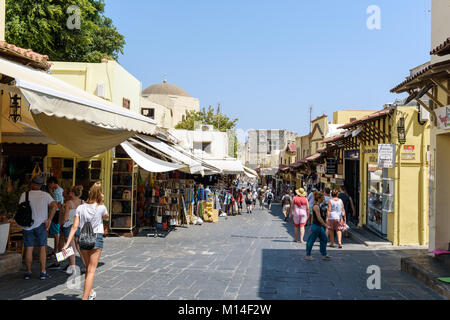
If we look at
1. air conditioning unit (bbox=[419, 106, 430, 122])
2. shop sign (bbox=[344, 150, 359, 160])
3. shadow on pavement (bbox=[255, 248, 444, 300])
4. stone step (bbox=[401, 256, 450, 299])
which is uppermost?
air conditioning unit (bbox=[419, 106, 430, 122])

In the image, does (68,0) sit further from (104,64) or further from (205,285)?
(205,285)

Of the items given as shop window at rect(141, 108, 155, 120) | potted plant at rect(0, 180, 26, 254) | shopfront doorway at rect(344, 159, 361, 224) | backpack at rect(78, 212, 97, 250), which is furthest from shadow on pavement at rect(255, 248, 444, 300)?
shop window at rect(141, 108, 155, 120)

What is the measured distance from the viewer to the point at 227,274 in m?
7.39

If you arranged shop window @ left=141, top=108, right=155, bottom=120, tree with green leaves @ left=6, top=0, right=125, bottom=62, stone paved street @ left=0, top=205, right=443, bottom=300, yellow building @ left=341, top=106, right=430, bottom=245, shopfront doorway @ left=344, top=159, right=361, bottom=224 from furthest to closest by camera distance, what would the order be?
1. shop window @ left=141, top=108, right=155, bottom=120
2. tree with green leaves @ left=6, top=0, right=125, bottom=62
3. shopfront doorway @ left=344, top=159, right=361, bottom=224
4. yellow building @ left=341, top=106, right=430, bottom=245
5. stone paved street @ left=0, top=205, right=443, bottom=300

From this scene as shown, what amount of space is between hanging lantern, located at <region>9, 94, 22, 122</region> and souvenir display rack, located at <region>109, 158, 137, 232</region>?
358cm

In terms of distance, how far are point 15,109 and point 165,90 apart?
53465 mm

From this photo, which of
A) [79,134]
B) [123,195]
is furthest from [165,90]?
[79,134]

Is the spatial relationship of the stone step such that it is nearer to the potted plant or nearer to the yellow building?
the yellow building

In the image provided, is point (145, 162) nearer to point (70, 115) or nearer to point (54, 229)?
point (54, 229)

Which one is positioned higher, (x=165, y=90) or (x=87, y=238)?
(x=165, y=90)

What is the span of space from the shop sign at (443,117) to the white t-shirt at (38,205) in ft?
25.5

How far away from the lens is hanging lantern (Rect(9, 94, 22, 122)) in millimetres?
8503
